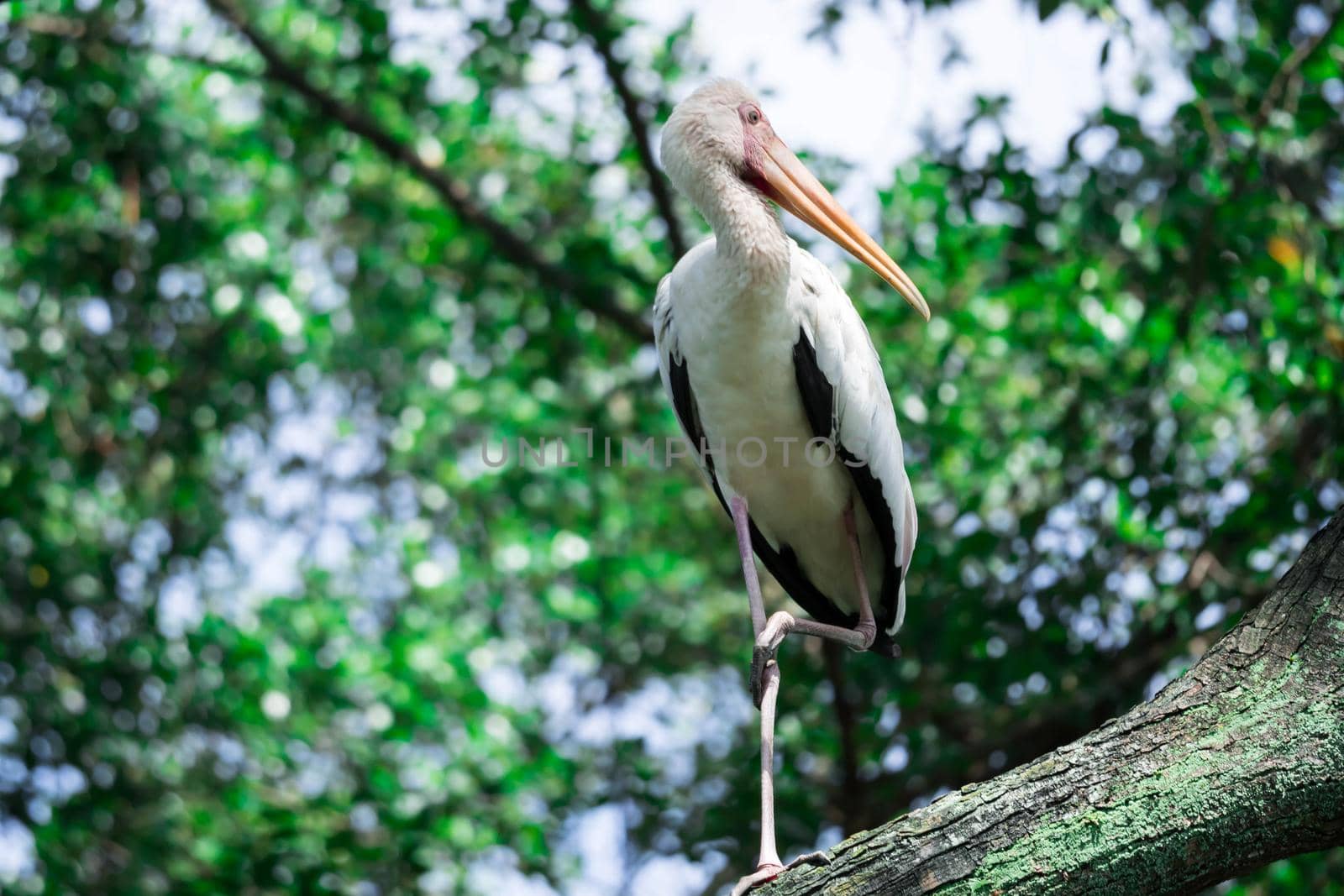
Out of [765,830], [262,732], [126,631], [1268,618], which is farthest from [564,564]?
[1268,618]

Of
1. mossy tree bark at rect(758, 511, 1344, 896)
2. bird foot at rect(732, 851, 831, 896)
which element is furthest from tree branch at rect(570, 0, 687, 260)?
mossy tree bark at rect(758, 511, 1344, 896)

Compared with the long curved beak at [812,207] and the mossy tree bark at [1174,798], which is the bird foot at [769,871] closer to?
the mossy tree bark at [1174,798]

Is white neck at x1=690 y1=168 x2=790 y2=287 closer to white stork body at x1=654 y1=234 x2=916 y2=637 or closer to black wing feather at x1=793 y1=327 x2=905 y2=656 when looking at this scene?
white stork body at x1=654 y1=234 x2=916 y2=637

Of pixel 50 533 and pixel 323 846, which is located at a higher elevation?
pixel 50 533

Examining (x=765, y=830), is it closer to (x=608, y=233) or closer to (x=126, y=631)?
(x=608, y=233)

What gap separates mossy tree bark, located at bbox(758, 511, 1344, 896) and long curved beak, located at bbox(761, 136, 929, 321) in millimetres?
1489

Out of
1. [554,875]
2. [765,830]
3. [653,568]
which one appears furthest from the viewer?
[653,568]

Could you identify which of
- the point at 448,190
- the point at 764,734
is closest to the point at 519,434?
the point at 448,190

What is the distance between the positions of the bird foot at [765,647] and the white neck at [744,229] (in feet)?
2.74

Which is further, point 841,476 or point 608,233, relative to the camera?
point 608,233

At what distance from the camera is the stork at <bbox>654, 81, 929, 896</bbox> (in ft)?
11.5

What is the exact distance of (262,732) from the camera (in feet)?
22.0

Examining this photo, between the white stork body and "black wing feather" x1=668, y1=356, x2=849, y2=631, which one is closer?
the white stork body

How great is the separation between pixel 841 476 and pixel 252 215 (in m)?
4.74
